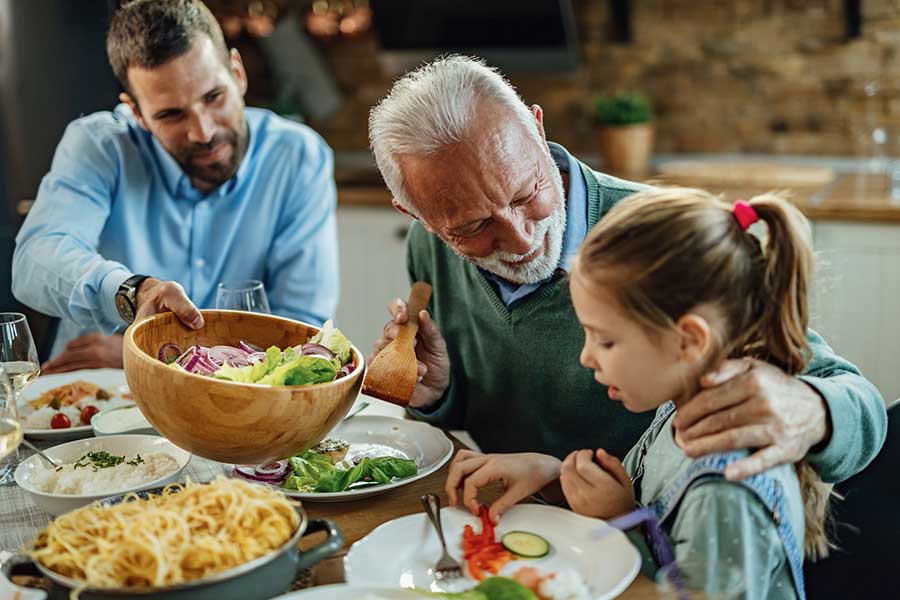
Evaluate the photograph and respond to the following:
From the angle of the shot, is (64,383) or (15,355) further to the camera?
(64,383)

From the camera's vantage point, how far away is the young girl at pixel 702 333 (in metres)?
1.09

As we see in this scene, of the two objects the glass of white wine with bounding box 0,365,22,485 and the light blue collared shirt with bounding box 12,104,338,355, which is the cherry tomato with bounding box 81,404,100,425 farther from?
the light blue collared shirt with bounding box 12,104,338,355

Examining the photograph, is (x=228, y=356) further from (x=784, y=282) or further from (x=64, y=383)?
(x=784, y=282)

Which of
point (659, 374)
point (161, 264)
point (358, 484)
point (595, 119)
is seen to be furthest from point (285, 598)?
point (595, 119)

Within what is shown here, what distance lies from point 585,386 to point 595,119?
7.77 feet

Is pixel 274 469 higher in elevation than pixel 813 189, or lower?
higher

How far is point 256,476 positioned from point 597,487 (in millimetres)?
486

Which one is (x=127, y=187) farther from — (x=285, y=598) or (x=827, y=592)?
(x=827, y=592)

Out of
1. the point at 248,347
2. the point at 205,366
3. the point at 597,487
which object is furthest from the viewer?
the point at 248,347

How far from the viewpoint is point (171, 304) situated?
148 centimetres

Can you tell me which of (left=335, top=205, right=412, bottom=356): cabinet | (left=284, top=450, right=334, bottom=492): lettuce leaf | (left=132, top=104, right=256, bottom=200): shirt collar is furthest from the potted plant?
(left=284, top=450, right=334, bottom=492): lettuce leaf

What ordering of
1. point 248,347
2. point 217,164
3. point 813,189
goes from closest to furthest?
point 248,347 < point 217,164 < point 813,189

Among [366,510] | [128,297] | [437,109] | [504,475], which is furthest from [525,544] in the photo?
[128,297]

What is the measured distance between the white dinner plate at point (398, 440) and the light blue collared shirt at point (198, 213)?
35.4 inches
